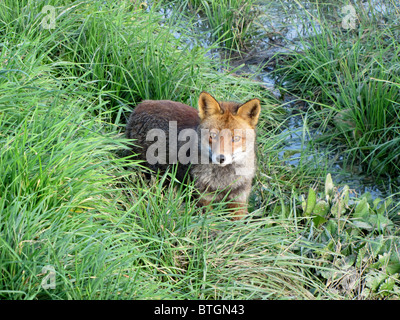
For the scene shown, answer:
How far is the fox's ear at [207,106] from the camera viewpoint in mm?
4105

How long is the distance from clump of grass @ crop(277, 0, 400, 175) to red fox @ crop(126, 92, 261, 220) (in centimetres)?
139

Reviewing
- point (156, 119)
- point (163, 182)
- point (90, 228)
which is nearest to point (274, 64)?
A: point (156, 119)

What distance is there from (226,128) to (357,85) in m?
2.19

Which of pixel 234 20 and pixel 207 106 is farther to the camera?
pixel 234 20

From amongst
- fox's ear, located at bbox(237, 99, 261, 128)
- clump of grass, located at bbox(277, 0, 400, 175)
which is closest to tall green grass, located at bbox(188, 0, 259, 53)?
clump of grass, located at bbox(277, 0, 400, 175)

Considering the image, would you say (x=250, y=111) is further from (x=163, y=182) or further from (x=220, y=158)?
(x=163, y=182)

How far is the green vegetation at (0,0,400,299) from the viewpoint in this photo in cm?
297

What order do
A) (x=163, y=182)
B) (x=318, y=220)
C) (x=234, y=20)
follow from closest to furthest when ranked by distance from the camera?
(x=318, y=220), (x=163, y=182), (x=234, y=20)

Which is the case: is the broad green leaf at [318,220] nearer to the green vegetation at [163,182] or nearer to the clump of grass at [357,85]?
the green vegetation at [163,182]

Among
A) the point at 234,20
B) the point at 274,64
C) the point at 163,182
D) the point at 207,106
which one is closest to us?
the point at 207,106

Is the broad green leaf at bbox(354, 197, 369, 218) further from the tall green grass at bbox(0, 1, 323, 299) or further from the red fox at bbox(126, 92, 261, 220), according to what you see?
the red fox at bbox(126, 92, 261, 220)

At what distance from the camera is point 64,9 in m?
5.23

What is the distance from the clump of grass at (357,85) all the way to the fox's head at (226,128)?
1426mm

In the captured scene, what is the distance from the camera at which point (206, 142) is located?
13.9ft
